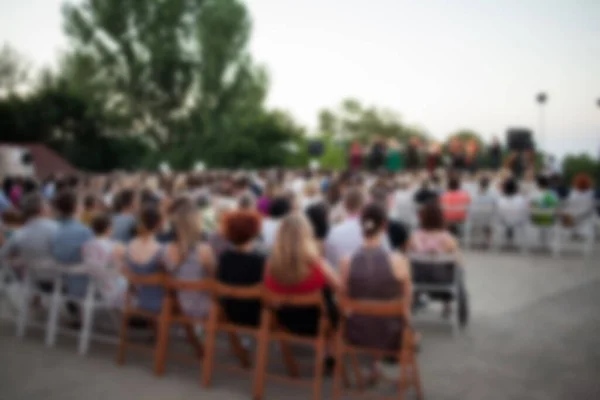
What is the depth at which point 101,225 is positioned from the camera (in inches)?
204

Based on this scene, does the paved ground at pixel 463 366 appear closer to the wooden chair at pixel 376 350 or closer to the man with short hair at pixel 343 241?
the wooden chair at pixel 376 350

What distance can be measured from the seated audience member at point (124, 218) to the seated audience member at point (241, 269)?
2.31 metres

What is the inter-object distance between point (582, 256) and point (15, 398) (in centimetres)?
876

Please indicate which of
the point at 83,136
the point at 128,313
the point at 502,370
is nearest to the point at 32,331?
the point at 128,313

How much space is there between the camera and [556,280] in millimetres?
7684

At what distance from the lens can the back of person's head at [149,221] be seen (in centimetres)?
464

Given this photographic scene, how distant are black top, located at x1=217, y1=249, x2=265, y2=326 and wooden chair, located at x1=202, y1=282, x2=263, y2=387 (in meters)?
0.04

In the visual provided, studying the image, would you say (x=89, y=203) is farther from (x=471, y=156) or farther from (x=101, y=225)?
(x=471, y=156)

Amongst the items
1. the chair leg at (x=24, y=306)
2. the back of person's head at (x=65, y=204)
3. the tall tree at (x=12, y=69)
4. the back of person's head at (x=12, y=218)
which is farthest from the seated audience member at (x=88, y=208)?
the tall tree at (x=12, y=69)

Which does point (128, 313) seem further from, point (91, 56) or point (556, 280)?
point (91, 56)

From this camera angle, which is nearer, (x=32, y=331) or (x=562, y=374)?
(x=562, y=374)

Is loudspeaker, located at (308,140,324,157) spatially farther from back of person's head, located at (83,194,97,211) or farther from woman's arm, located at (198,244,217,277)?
woman's arm, located at (198,244,217,277)

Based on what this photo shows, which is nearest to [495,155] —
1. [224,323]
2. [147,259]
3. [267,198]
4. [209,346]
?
[267,198]

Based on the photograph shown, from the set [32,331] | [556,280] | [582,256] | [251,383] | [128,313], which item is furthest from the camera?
[582,256]
